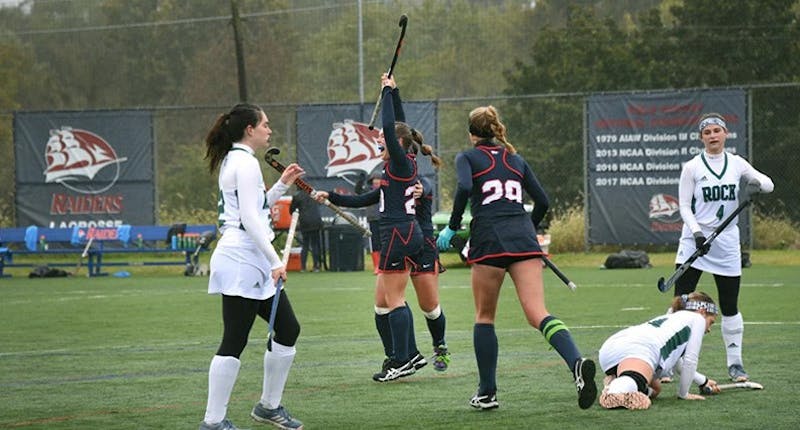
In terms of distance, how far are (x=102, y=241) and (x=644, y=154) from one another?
11.6 meters

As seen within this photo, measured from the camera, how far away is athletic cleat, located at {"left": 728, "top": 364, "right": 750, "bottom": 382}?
1005 cm

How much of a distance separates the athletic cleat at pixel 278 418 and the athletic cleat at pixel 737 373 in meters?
3.47

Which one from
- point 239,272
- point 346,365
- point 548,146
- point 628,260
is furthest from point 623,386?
point 548,146

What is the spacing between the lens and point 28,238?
2928 centimetres

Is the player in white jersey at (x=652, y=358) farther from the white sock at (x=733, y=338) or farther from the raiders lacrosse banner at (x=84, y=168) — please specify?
the raiders lacrosse banner at (x=84, y=168)

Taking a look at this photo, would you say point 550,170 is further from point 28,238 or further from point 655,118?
point 28,238

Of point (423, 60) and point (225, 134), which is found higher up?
point (423, 60)

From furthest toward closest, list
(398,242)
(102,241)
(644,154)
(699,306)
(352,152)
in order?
(352,152) → (102,241) → (644,154) → (398,242) → (699,306)

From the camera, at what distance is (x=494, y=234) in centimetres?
887

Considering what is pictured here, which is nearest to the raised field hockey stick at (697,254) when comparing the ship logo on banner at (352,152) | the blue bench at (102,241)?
the blue bench at (102,241)

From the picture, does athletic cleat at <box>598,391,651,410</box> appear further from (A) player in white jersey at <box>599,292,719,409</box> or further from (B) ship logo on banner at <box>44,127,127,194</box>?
(B) ship logo on banner at <box>44,127,127,194</box>

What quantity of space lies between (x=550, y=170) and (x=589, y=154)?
7220mm

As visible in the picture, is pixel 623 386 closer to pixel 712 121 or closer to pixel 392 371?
pixel 392 371

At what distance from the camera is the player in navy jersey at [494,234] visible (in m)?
8.86
